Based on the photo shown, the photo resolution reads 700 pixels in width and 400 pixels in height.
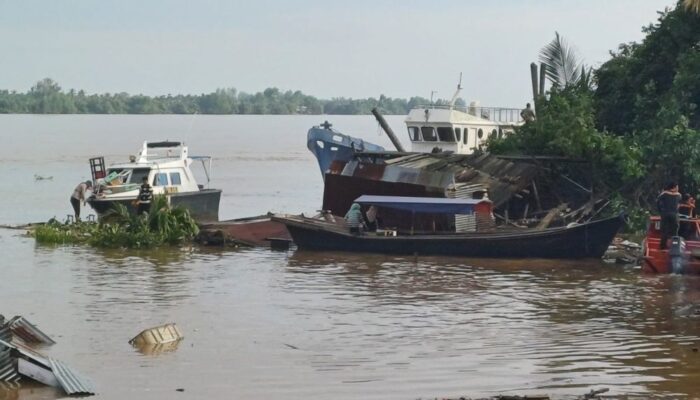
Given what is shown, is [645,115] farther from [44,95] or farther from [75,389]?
[44,95]

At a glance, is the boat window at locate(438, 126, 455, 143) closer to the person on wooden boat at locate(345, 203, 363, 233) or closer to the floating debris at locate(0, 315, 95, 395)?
the person on wooden boat at locate(345, 203, 363, 233)

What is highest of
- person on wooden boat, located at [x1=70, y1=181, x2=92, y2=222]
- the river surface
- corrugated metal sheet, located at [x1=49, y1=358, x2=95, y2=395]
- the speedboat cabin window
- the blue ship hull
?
the blue ship hull

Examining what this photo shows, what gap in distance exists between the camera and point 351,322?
17.6 meters

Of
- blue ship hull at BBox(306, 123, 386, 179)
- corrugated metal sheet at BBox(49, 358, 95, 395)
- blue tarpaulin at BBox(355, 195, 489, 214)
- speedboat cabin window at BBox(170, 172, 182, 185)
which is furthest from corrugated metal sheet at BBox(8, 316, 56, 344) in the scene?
blue ship hull at BBox(306, 123, 386, 179)

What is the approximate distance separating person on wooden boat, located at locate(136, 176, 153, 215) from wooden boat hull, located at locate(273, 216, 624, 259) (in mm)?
4926

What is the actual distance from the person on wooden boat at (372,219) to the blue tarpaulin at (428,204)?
402mm

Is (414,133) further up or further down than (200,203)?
further up

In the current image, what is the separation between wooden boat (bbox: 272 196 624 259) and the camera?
79.7ft

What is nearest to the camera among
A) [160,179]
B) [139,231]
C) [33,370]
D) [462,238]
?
[33,370]

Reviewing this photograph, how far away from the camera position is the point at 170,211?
27609 mm

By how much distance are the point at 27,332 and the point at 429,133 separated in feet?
75.1

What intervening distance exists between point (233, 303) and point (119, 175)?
12.8 metres

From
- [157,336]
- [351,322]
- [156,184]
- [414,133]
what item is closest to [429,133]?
[414,133]

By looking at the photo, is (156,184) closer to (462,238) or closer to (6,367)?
(462,238)
